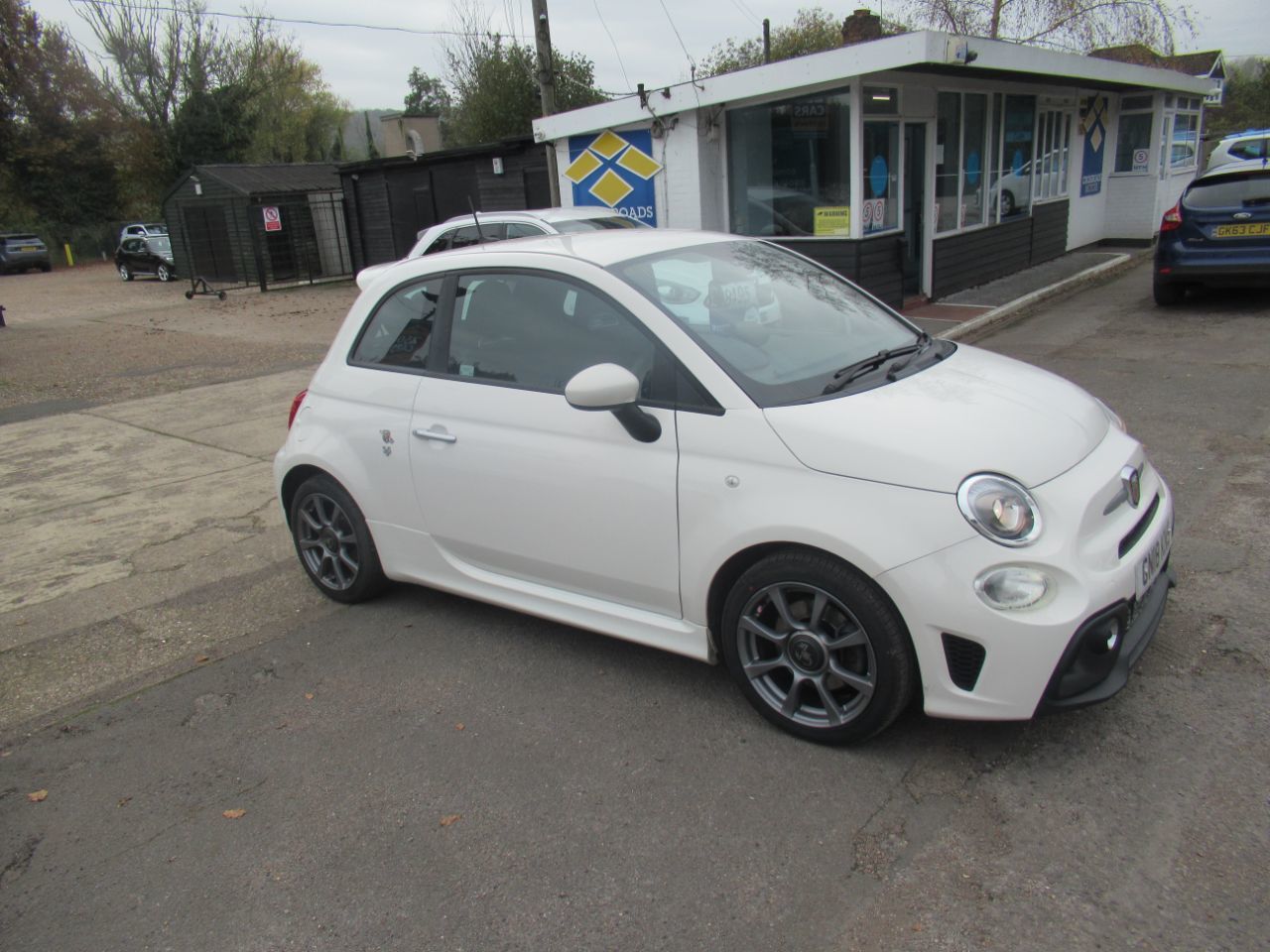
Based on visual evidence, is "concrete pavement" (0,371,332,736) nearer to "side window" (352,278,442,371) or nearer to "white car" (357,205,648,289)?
"side window" (352,278,442,371)

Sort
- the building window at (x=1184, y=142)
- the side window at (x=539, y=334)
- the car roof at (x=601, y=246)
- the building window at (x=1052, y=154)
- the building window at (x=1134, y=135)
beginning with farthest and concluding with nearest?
the building window at (x=1184, y=142) < the building window at (x=1134, y=135) < the building window at (x=1052, y=154) < the car roof at (x=601, y=246) < the side window at (x=539, y=334)

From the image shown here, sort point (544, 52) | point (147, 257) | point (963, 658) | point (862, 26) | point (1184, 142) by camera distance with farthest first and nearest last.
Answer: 1. point (147, 257)
2. point (1184, 142)
3. point (544, 52)
4. point (862, 26)
5. point (963, 658)

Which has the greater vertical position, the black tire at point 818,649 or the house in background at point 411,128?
the house in background at point 411,128

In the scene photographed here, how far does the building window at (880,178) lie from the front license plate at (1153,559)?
318 inches

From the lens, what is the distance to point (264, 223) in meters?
23.5

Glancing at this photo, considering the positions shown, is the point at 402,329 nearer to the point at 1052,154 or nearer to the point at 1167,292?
the point at 1167,292

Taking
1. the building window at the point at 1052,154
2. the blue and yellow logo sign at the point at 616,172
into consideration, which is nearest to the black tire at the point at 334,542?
the blue and yellow logo sign at the point at 616,172

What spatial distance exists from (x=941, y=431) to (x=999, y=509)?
33cm

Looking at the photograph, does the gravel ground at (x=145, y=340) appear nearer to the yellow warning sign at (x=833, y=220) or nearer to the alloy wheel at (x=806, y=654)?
the yellow warning sign at (x=833, y=220)

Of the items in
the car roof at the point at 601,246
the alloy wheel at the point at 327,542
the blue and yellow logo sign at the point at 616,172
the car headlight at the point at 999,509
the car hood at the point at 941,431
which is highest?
the blue and yellow logo sign at the point at 616,172

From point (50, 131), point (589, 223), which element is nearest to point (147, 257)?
point (50, 131)

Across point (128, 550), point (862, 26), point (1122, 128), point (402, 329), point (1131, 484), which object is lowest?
point (128, 550)

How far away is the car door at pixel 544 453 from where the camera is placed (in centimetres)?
342

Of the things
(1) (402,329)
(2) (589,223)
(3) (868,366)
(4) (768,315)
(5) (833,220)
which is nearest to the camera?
(3) (868,366)
